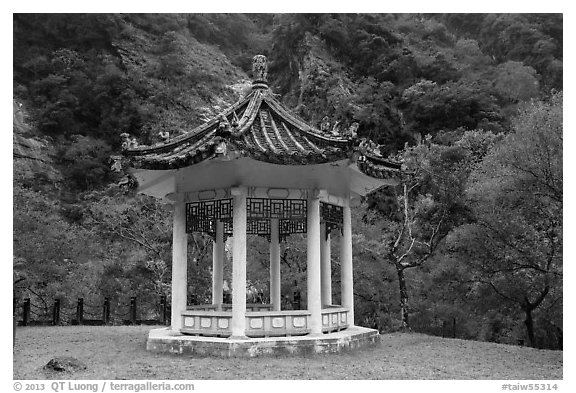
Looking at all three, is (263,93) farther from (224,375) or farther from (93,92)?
(93,92)

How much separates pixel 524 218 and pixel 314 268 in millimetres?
7515

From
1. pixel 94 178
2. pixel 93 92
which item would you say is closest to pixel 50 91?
pixel 93 92

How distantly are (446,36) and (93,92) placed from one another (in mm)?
34699

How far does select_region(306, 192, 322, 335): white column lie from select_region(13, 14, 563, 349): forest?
10.4ft

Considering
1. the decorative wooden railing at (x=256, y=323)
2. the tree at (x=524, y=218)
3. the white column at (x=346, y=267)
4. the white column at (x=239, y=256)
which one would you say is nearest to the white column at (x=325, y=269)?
the white column at (x=346, y=267)

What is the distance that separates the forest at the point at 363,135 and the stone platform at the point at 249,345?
5207 millimetres

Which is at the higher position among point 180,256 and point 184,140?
point 184,140

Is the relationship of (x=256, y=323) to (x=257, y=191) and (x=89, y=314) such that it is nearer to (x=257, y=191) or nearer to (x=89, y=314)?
(x=257, y=191)

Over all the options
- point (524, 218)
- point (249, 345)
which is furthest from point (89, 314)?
point (524, 218)

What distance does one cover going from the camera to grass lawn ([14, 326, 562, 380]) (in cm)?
1075

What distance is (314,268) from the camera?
1372cm

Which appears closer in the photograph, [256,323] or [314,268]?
[256,323]

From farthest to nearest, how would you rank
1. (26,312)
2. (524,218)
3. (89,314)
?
1. (89,314)
2. (26,312)
3. (524,218)

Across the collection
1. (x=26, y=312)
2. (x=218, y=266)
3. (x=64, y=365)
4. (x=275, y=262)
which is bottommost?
(x=64, y=365)
